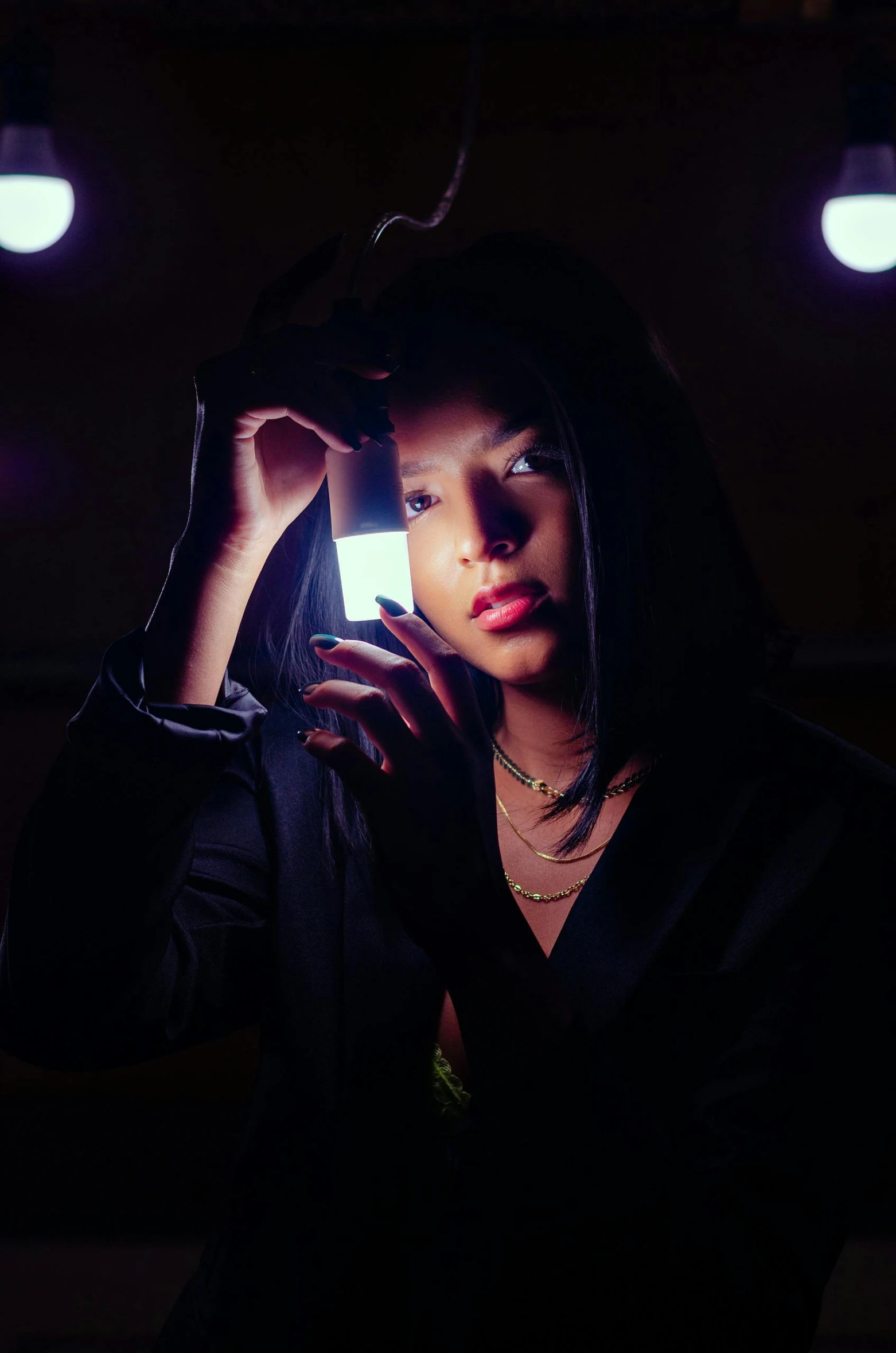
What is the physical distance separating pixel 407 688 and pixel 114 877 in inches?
12.1

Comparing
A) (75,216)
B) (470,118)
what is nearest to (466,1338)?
(470,118)

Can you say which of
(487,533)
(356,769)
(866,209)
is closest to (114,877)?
(356,769)

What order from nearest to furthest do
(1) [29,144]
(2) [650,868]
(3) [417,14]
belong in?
(2) [650,868], (1) [29,144], (3) [417,14]

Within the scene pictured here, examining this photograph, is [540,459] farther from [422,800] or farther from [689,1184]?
[689,1184]

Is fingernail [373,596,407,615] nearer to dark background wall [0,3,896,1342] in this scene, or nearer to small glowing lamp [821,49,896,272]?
small glowing lamp [821,49,896,272]

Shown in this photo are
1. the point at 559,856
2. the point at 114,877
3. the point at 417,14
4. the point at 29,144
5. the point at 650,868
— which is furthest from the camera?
the point at 417,14

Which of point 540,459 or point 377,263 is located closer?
point 540,459

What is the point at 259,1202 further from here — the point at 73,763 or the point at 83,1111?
the point at 83,1111

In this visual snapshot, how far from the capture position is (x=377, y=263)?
2438 millimetres

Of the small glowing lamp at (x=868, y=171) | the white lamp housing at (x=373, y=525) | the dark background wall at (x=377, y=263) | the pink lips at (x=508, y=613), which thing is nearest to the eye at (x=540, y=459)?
the pink lips at (x=508, y=613)

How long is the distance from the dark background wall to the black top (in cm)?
140

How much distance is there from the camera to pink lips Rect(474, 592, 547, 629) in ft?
3.47

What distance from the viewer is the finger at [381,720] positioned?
784 millimetres

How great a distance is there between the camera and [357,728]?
123cm
